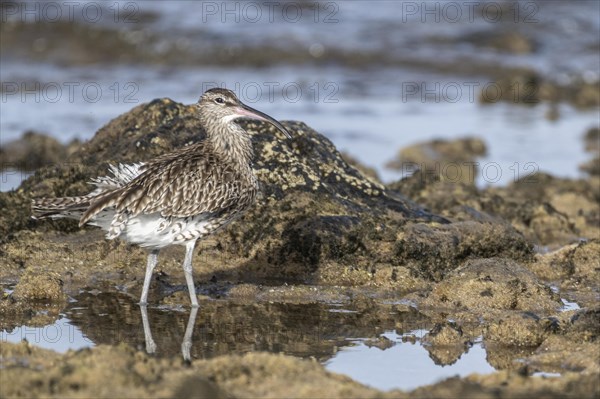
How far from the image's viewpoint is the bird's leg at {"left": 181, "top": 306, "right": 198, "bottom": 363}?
7482 mm

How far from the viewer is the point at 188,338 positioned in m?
7.93

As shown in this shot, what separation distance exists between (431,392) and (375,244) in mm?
3715

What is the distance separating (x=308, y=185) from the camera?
34.3 feet

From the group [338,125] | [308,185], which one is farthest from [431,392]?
[338,125]

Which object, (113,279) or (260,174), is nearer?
(113,279)

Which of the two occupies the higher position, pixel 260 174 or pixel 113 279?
pixel 260 174

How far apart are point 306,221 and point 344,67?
15.9m

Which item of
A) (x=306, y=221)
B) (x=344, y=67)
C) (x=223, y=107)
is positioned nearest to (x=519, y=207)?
(x=306, y=221)

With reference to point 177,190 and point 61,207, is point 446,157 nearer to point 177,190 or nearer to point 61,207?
point 177,190

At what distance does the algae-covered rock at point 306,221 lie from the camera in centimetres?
986

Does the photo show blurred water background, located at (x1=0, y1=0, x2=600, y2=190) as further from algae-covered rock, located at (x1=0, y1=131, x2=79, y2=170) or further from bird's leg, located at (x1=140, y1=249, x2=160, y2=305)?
bird's leg, located at (x1=140, y1=249, x2=160, y2=305)

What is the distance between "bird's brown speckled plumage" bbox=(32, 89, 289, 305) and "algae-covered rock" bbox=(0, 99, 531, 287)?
1153mm

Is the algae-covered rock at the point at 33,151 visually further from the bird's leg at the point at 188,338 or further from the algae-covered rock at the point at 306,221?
the bird's leg at the point at 188,338

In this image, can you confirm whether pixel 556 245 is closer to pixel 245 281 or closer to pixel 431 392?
pixel 245 281
